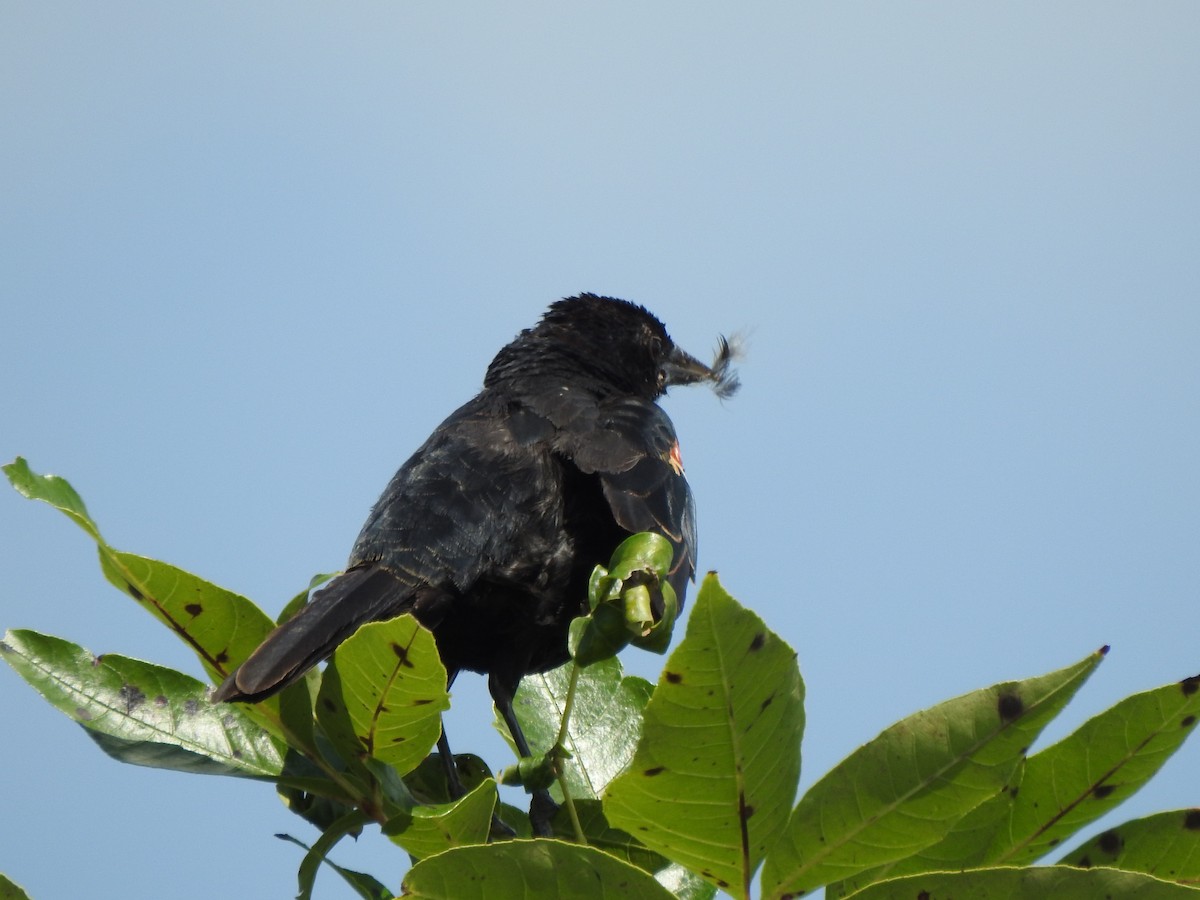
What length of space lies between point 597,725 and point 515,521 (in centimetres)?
125

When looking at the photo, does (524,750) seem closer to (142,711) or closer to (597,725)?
(597,725)

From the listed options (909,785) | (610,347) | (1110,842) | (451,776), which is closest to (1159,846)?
(1110,842)

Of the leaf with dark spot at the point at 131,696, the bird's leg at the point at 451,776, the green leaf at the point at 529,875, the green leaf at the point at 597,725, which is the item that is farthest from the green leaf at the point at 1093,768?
the leaf with dark spot at the point at 131,696

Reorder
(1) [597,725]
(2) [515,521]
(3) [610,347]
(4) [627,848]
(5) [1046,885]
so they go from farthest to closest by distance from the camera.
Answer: (3) [610,347] < (2) [515,521] < (1) [597,725] < (4) [627,848] < (5) [1046,885]

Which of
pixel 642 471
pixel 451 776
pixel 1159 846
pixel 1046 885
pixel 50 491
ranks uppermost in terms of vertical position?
pixel 642 471

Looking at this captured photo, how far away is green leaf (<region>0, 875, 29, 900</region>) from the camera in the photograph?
1.56 m

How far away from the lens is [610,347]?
5191mm

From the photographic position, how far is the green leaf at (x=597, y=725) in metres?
2.31

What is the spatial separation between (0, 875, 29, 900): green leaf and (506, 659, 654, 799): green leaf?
0.97 meters

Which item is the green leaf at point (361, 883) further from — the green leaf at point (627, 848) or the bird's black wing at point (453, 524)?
the bird's black wing at point (453, 524)

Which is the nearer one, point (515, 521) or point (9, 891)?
point (9, 891)

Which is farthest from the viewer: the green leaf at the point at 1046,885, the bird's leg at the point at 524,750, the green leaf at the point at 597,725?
the green leaf at the point at 597,725

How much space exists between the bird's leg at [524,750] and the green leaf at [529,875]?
55 cm

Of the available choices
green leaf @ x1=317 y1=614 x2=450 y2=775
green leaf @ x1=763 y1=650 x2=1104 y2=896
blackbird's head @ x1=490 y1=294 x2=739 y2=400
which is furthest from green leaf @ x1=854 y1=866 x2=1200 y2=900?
blackbird's head @ x1=490 y1=294 x2=739 y2=400
